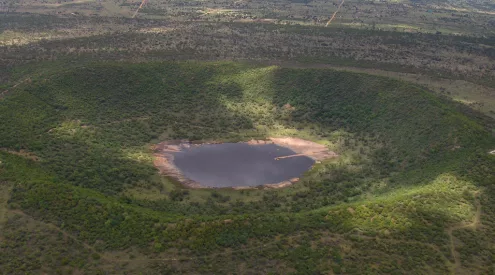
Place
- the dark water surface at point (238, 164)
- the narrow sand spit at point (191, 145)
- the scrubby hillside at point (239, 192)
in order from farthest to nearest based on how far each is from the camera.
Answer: the dark water surface at point (238, 164) → the narrow sand spit at point (191, 145) → the scrubby hillside at point (239, 192)

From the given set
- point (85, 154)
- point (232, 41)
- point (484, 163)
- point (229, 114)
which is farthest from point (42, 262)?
point (232, 41)

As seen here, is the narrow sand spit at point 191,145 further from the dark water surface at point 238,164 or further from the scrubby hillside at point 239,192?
the scrubby hillside at point 239,192

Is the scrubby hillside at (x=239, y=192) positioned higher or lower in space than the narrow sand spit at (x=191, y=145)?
higher

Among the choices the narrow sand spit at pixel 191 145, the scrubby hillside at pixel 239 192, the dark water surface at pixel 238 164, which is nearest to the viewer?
the scrubby hillside at pixel 239 192

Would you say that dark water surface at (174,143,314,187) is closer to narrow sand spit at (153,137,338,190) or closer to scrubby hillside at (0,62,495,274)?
narrow sand spit at (153,137,338,190)

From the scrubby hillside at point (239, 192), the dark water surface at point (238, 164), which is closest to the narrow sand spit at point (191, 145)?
the dark water surface at point (238, 164)
